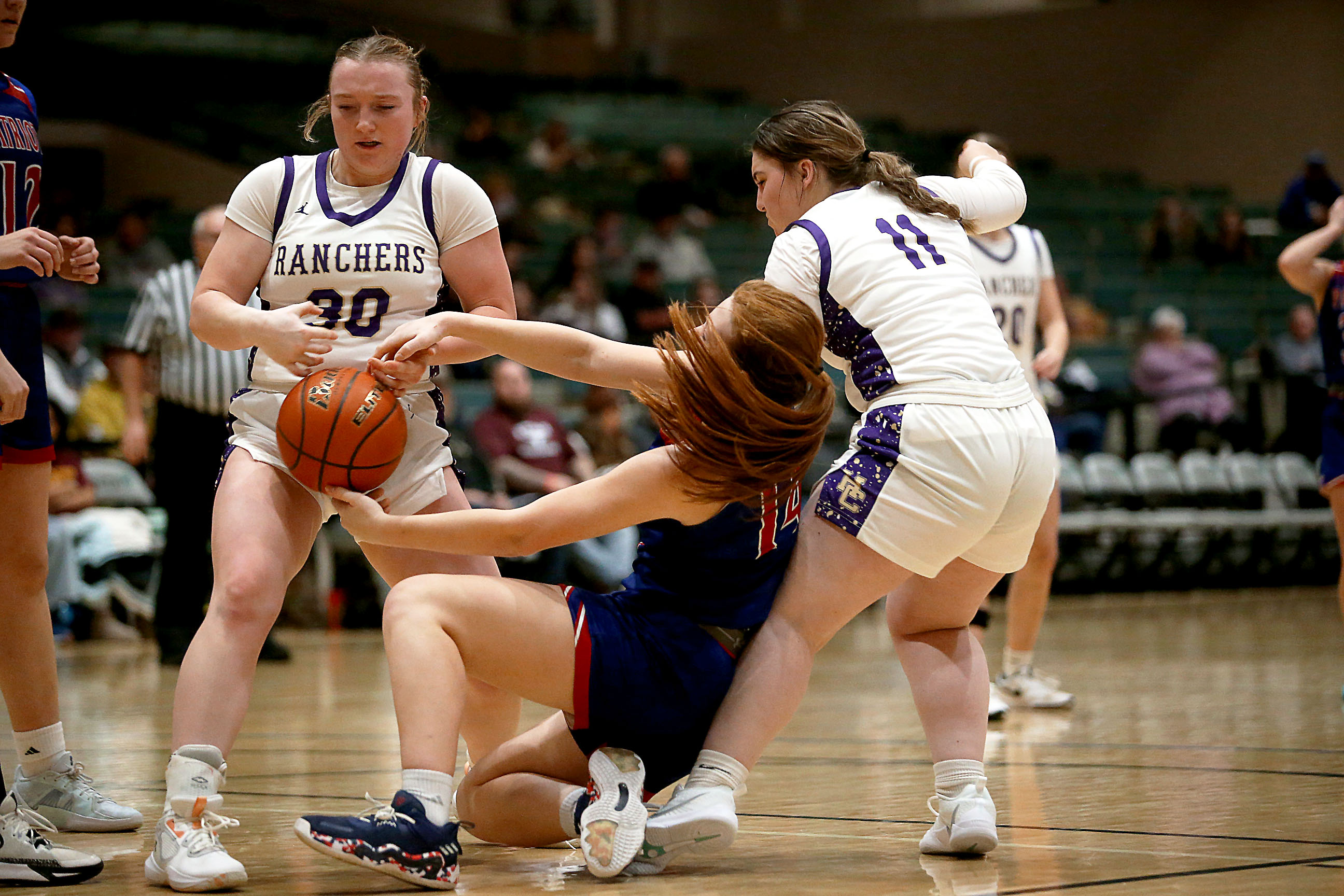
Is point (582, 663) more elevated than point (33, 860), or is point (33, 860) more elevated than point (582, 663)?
point (582, 663)

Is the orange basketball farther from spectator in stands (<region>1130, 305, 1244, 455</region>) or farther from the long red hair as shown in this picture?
spectator in stands (<region>1130, 305, 1244, 455</region>)

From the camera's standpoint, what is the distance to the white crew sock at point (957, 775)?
2977 mm

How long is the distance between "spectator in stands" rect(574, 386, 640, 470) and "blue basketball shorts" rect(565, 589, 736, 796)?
20.2 feet

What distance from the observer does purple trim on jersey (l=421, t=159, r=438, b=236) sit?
3.19 meters

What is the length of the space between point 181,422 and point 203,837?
4392 millimetres

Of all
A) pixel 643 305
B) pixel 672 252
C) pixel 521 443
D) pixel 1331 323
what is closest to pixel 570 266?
pixel 643 305

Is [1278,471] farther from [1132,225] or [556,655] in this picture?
[556,655]

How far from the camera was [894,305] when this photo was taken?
2955mm

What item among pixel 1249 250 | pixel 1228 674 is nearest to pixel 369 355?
pixel 1228 674

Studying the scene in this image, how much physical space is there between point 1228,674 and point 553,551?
11.9ft

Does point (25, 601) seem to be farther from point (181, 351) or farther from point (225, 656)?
point (181, 351)

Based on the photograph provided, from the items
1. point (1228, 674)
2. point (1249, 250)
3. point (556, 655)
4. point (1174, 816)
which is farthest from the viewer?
point (1249, 250)

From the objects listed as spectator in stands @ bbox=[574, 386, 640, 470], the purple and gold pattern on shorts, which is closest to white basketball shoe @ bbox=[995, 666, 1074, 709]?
the purple and gold pattern on shorts

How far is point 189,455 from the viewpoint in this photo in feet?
22.2
